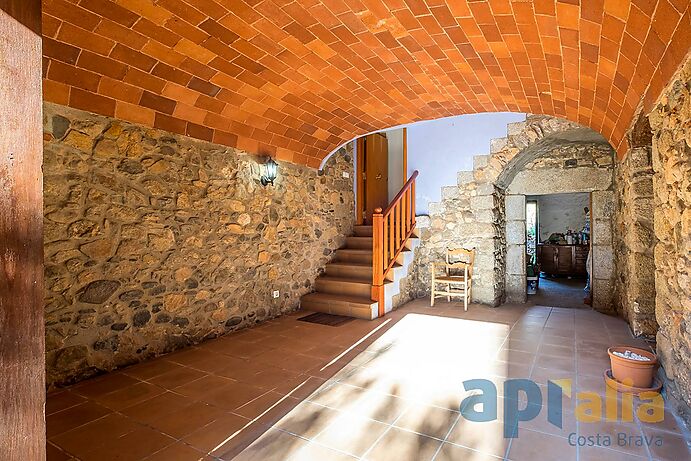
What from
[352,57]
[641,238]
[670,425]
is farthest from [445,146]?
[670,425]

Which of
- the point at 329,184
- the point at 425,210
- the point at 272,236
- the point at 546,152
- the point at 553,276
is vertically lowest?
the point at 553,276

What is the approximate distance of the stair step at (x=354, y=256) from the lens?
17.2ft

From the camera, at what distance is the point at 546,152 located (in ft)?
17.6

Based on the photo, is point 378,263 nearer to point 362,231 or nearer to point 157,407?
point 362,231

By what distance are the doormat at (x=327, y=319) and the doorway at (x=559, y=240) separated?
4918mm

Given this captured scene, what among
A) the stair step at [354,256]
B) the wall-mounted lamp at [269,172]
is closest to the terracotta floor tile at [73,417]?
the wall-mounted lamp at [269,172]

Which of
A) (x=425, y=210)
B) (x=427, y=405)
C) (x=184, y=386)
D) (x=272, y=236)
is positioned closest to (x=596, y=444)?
(x=427, y=405)

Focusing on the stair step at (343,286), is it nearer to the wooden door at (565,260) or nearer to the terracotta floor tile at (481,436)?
the terracotta floor tile at (481,436)

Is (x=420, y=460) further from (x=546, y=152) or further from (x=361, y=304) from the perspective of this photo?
(x=546, y=152)

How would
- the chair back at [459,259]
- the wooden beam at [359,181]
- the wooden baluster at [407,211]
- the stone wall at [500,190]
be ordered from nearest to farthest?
the stone wall at [500,190] < the chair back at [459,259] < the wooden baluster at [407,211] < the wooden beam at [359,181]

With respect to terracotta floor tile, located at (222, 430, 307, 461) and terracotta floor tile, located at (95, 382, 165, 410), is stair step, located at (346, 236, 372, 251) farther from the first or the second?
terracotta floor tile, located at (222, 430, 307, 461)

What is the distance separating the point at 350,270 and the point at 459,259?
169cm

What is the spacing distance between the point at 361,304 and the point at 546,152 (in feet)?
→ 12.2

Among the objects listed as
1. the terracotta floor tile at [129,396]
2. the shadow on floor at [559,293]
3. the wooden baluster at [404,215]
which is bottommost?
the shadow on floor at [559,293]
